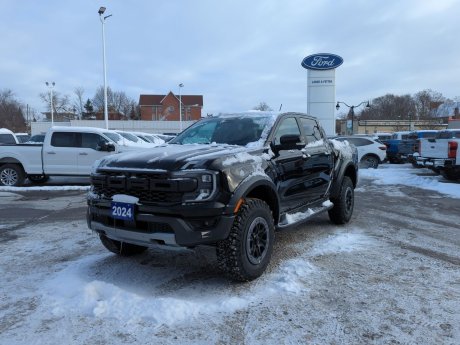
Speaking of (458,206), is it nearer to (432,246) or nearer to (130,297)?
(432,246)

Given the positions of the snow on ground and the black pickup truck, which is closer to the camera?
the snow on ground

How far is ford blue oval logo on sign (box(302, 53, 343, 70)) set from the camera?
909 inches

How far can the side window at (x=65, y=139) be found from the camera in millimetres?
12539

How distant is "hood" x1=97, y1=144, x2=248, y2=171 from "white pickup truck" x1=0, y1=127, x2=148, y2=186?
8.40 m

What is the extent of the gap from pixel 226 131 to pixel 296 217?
4.73ft

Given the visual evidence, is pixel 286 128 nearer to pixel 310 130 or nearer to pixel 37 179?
pixel 310 130

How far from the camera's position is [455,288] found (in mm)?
4105

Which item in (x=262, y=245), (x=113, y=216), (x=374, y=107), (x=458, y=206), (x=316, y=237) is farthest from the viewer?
(x=374, y=107)

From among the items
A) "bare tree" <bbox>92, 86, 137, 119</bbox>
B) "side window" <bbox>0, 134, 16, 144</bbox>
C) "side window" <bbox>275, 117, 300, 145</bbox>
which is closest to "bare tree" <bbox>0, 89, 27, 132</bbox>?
"bare tree" <bbox>92, 86, 137, 119</bbox>

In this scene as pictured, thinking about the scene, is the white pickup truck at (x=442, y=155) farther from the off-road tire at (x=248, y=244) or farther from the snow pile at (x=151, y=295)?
the off-road tire at (x=248, y=244)

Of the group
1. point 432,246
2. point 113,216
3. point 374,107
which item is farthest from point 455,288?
point 374,107

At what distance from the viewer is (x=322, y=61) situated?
23.2 m

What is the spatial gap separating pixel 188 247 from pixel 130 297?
73 cm

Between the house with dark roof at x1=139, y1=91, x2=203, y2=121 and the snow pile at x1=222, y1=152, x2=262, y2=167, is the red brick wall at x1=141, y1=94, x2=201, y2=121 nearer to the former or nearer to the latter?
the house with dark roof at x1=139, y1=91, x2=203, y2=121
